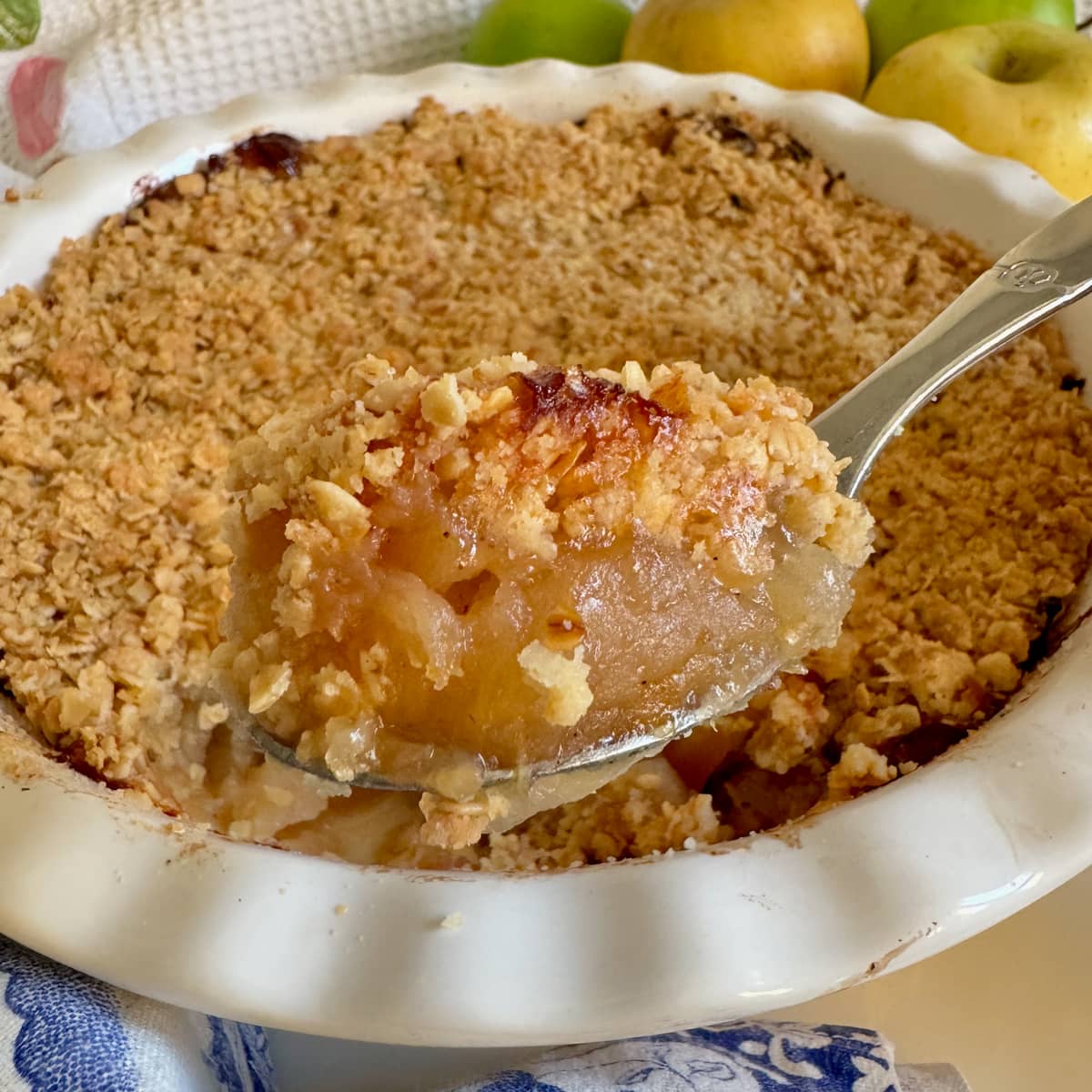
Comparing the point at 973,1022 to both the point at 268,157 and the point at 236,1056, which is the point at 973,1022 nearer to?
the point at 236,1056

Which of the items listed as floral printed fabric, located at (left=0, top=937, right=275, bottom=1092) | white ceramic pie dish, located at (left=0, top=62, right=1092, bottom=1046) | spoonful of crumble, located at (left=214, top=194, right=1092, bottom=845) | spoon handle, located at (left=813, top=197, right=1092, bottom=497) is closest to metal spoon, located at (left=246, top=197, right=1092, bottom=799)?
spoon handle, located at (left=813, top=197, right=1092, bottom=497)

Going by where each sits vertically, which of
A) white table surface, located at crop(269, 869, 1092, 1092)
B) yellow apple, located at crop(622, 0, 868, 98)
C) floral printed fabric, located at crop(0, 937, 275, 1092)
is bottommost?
white table surface, located at crop(269, 869, 1092, 1092)

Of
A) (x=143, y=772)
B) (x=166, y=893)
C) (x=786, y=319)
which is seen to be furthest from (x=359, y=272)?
(x=166, y=893)

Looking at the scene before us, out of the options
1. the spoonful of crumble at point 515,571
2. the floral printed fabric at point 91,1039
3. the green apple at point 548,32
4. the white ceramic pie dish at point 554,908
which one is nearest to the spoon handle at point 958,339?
the spoonful of crumble at point 515,571

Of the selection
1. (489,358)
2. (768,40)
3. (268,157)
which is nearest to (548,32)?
(768,40)

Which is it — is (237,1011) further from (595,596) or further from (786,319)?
(786,319)

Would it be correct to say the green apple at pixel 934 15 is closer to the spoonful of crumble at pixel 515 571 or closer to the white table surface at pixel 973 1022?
the spoonful of crumble at pixel 515 571

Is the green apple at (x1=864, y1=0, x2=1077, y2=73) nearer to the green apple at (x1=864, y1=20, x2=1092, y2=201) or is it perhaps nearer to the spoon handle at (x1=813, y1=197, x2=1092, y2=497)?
the green apple at (x1=864, y1=20, x2=1092, y2=201)
